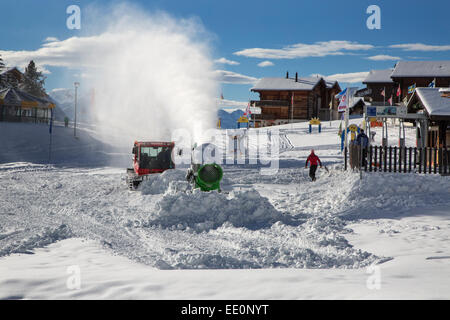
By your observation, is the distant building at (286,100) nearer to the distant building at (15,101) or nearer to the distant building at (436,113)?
the distant building at (15,101)

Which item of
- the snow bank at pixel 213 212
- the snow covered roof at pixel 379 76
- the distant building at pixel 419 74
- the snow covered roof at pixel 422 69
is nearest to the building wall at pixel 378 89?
the snow covered roof at pixel 379 76

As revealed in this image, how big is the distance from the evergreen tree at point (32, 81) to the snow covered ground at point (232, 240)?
63.9 m

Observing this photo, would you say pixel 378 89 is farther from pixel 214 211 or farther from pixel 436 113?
pixel 214 211

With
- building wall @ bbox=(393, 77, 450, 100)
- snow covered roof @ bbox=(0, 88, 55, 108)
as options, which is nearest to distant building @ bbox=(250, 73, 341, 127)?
building wall @ bbox=(393, 77, 450, 100)

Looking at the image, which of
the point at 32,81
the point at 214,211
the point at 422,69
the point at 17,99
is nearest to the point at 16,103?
the point at 17,99

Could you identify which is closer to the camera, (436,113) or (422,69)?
(436,113)

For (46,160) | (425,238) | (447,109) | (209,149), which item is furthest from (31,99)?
(425,238)

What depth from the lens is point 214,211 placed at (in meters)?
11.1

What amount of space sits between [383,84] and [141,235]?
61969 mm

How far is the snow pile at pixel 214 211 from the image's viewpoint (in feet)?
34.8

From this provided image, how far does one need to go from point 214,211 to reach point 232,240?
83.3 inches

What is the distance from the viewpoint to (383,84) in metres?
63.8

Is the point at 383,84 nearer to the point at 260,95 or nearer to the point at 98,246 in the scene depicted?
the point at 260,95

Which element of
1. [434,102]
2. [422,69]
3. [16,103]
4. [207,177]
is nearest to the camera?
[207,177]
